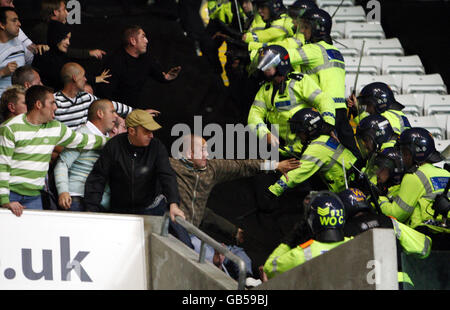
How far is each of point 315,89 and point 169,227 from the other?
2.65 m

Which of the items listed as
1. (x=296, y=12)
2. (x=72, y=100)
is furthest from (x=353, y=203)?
(x=296, y=12)

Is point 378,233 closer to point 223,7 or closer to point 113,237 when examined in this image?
point 113,237

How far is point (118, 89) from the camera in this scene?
1016 cm

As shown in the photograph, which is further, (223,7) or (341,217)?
(223,7)

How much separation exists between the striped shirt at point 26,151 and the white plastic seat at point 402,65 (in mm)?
5758

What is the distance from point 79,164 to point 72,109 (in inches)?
34.4

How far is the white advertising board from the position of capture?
7594mm

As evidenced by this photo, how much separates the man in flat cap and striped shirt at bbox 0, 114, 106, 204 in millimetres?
384

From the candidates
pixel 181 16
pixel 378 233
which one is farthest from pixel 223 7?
pixel 378 233

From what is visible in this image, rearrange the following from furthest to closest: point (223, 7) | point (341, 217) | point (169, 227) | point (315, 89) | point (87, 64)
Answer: point (223, 7)
point (87, 64)
point (315, 89)
point (169, 227)
point (341, 217)

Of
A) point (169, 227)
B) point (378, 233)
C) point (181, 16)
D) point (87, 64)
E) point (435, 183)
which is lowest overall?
point (378, 233)

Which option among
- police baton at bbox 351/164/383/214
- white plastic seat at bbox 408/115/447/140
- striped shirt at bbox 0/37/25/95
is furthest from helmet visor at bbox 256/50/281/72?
striped shirt at bbox 0/37/25/95

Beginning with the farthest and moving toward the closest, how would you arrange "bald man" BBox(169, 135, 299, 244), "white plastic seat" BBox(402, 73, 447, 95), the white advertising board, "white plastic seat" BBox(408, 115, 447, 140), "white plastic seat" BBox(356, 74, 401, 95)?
"white plastic seat" BBox(402, 73, 447, 95)
"white plastic seat" BBox(356, 74, 401, 95)
"white plastic seat" BBox(408, 115, 447, 140)
"bald man" BBox(169, 135, 299, 244)
the white advertising board

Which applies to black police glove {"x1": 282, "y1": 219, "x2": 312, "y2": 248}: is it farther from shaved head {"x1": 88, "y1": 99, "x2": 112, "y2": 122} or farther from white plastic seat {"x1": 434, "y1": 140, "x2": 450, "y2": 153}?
white plastic seat {"x1": 434, "y1": 140, "x2": 450, "y2": 153}
